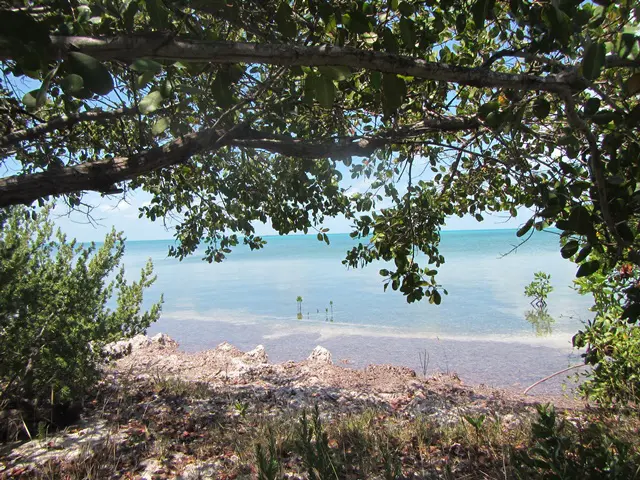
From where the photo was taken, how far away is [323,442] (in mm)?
2164

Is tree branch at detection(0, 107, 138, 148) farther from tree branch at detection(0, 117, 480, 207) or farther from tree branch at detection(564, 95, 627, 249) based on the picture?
tree branch at detection(564, 95, 627, 249)

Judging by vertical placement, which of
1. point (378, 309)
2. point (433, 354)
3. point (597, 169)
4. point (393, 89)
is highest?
point (393, 89)

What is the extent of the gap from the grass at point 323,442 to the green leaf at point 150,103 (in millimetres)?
1501

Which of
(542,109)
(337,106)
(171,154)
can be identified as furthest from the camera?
(337,106)

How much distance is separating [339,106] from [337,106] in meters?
0.07

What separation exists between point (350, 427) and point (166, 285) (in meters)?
21.9

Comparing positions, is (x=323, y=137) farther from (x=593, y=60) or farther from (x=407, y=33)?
(x=593, y=60)

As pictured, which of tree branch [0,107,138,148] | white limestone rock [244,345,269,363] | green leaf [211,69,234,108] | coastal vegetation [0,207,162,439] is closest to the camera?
green leaf [211,69,234,108]

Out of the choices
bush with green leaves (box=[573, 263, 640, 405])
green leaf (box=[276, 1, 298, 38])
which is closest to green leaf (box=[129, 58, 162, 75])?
green leaf (box=[276, 1, 298, 38])

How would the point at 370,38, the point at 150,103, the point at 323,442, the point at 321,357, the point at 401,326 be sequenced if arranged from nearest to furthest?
the point at 150,103, the point at 370,38, the point at 323,442, the point at 321,357, the point at 401,326

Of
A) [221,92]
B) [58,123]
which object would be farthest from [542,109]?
[58,123]

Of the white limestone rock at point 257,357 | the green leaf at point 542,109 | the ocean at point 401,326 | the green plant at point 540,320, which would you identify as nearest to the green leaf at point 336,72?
the green leaf at point 542,109

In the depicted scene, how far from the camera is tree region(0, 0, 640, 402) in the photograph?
1.17 m

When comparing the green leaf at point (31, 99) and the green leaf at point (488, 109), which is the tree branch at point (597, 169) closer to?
the green leaf at point (488, 109)
